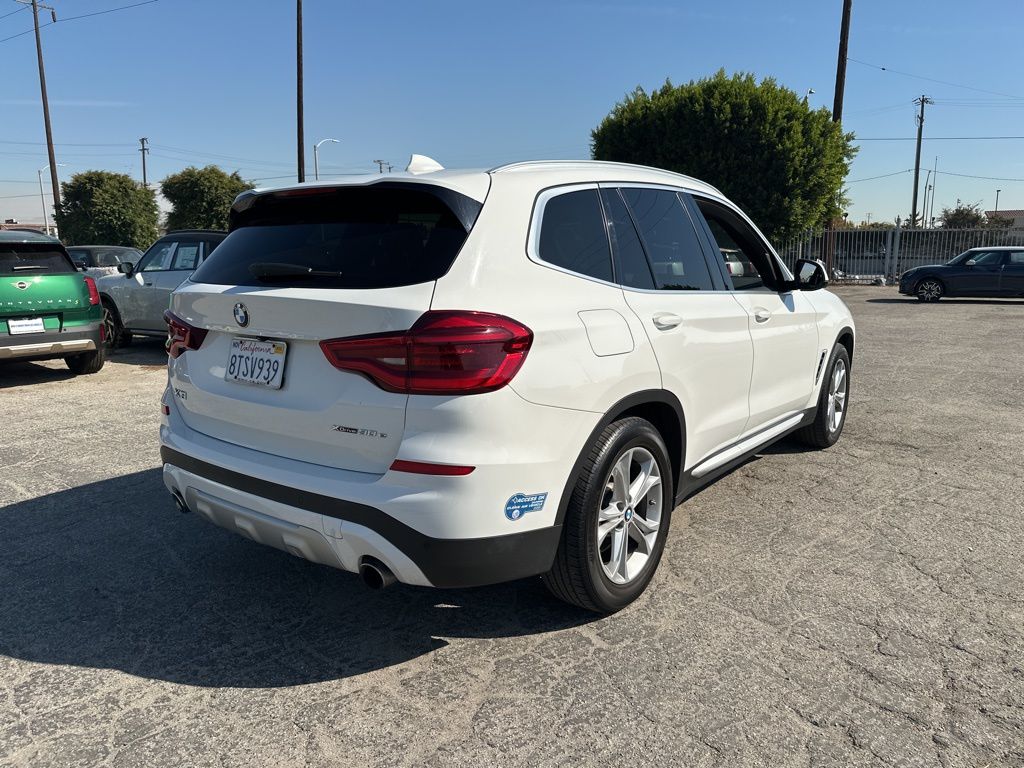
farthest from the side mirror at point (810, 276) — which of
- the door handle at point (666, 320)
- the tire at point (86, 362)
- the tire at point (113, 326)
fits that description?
the tire at point (113, 326)

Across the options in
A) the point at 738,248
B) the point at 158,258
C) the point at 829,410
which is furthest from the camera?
the point at 158,258

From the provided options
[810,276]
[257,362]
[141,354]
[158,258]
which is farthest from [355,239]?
[141,354]

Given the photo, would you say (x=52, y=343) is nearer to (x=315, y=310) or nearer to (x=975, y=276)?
(x=315, y=310)

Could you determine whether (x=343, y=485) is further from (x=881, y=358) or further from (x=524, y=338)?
(x=881, y=358)

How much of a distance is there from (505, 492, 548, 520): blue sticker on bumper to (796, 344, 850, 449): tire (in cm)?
322

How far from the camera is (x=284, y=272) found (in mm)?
2844

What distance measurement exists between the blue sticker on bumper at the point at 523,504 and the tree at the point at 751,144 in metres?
20.0

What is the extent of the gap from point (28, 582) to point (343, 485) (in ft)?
6.48

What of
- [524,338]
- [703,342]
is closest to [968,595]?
[703,342]

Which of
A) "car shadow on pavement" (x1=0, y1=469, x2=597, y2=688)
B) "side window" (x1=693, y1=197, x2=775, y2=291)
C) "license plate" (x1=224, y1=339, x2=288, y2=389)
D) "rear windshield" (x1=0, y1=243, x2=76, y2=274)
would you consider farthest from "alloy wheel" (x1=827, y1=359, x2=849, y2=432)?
"rear windshield" (x1=0, y1=243, x2=76, y2=274)

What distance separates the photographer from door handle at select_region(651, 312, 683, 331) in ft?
10.6

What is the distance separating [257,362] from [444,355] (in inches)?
33.6

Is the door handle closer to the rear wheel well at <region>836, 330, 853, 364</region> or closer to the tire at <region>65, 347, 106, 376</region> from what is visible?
the rear wheel well at <region>836, 330, 853, 364</region>

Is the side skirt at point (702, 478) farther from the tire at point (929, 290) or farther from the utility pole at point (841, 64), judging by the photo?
the utility pole at point (841, 64)
